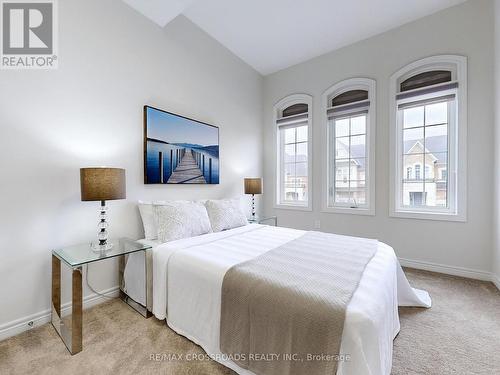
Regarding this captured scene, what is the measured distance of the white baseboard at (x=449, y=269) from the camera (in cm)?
262

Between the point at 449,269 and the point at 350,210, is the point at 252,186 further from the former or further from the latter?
the point at 449,269

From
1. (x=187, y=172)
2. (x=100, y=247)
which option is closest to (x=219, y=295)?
(x=100, y=247)

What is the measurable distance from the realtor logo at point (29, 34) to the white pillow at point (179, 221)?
150cm

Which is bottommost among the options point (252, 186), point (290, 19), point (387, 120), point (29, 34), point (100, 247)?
point (100, 247)

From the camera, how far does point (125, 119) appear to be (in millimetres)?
2377

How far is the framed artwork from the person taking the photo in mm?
2562

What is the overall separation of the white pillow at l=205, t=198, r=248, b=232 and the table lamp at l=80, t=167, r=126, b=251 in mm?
1039

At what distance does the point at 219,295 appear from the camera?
4.88 feet

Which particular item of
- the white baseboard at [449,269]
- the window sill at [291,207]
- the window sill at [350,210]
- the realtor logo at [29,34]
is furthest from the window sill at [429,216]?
the realtor logo at [29,34]

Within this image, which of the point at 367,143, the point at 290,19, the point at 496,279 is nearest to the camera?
the point at 496,279

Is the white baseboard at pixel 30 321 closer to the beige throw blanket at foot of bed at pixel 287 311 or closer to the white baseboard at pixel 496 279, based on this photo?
the beige throw blanket at foot of bed at pixel 287 311

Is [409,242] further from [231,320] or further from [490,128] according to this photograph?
[231,320]

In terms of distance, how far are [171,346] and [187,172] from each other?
188 cm

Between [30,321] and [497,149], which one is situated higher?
[497,149]
